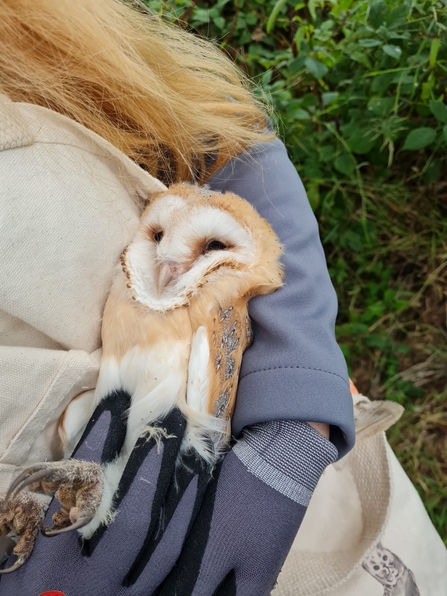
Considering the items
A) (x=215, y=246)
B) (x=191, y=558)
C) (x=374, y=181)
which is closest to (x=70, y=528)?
(x=191, y=558)

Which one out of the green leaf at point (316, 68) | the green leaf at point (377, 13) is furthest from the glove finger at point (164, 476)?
the green leaf at point (377, 13)

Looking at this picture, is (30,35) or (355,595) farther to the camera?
(355,595)

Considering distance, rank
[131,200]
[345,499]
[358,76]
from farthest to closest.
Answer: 1. [358,76]
2. [345,499]
3. [131,200]

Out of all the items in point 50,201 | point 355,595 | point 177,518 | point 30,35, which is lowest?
point 355,595

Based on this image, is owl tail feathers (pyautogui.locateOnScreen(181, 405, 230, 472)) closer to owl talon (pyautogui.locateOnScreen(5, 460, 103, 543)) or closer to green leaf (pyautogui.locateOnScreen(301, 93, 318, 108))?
owl talon (pyautogui.locateOnScreen(5, 460, 103, 543))

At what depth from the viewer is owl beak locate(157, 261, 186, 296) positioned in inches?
25.6

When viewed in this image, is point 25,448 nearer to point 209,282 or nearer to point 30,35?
point 209,282

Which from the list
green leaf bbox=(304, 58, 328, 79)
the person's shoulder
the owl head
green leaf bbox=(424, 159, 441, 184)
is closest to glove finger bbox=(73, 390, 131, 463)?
the owl head

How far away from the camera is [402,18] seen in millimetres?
1020

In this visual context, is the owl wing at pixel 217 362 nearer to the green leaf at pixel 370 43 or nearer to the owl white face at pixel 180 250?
the owl white face at pixel 180 250

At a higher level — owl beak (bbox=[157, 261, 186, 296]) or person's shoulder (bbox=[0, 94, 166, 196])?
person's shoulder (bbox=[0, 94, 166, 196])

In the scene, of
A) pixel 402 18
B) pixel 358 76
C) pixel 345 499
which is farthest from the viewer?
pixel 358 76

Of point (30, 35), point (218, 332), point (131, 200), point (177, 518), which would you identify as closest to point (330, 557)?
point (177, 518)

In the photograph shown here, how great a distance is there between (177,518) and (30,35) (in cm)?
63
